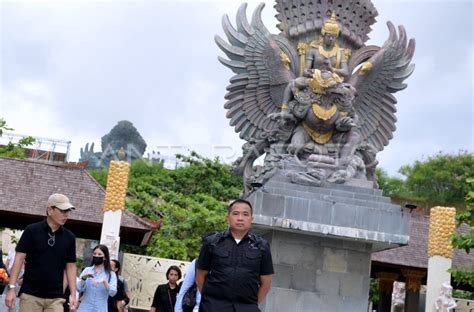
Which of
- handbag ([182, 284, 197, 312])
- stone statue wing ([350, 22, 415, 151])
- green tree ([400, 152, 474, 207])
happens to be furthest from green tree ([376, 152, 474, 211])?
handbag ([182, 284, 197, 312])

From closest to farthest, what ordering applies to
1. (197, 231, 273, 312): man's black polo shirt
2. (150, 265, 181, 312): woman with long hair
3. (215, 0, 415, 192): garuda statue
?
(197, 231, 273, 312): man's black polo shirt < (150, 265, 181, 312): woman with long hair < (215, 0, 415, 192): garuda statue

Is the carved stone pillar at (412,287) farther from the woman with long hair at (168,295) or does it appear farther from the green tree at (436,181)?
the green tree at (436,181)

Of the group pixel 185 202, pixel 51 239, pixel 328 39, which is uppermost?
pixel 328 39

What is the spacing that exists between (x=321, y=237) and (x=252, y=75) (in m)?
2.86

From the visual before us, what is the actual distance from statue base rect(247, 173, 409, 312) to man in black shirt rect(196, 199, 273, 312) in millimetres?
5770

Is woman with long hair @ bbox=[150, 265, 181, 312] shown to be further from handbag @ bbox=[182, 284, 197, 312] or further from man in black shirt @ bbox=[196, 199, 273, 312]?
man in black shirt @ bbox=[196, 199, 273, 312]

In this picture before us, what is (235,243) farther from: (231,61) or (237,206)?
(231,61)

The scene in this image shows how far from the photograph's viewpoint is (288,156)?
43.9ft

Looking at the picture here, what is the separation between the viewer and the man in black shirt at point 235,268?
20.8ft

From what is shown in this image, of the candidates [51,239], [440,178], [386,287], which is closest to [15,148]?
[386,287]

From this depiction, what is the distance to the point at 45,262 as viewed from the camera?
762cm

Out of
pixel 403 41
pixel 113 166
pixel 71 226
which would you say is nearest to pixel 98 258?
pixel 403 41

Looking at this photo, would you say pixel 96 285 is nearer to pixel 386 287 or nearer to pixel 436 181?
pixel 386 287

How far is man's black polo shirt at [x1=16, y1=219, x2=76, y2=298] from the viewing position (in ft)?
25.0
